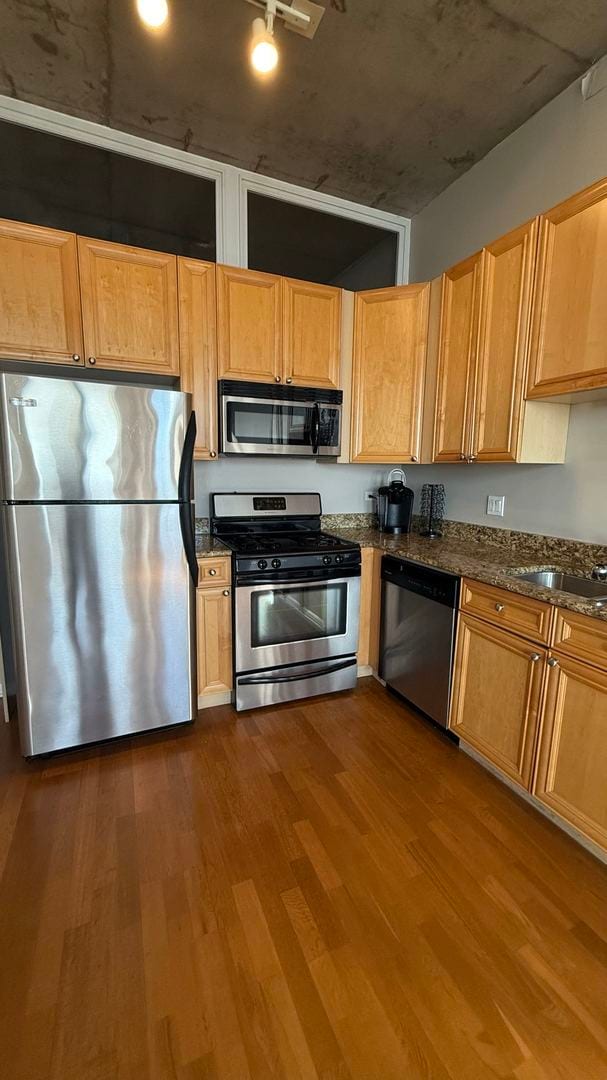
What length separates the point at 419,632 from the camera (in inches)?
95.3

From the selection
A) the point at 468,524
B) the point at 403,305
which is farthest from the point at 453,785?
the point at 403,305

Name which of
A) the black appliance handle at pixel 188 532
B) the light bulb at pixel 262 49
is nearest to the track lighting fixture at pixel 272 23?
the light bulb at pixel 262 49

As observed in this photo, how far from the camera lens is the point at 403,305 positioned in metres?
2.73

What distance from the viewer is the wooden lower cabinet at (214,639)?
95.1 inches

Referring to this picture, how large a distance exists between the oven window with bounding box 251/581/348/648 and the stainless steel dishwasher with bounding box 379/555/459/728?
0.29 m

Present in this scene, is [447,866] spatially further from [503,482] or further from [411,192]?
[411,192]

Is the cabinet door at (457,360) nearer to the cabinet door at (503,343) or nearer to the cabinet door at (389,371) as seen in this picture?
the cabinet door at (503,343)

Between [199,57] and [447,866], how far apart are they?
3434 mm

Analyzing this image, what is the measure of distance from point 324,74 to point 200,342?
1.30 metres

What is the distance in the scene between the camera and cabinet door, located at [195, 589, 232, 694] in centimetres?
242

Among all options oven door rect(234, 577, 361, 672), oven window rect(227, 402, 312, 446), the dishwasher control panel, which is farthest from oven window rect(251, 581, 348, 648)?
oven window rect(227, 402, 312, 446)

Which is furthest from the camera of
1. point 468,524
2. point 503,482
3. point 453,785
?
point 468,524

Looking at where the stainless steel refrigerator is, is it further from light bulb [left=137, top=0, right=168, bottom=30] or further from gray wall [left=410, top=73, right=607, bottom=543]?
gray wall [left=410, top=73, right=607, bottom=543]

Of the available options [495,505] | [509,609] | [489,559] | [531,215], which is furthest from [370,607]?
[531,215]
